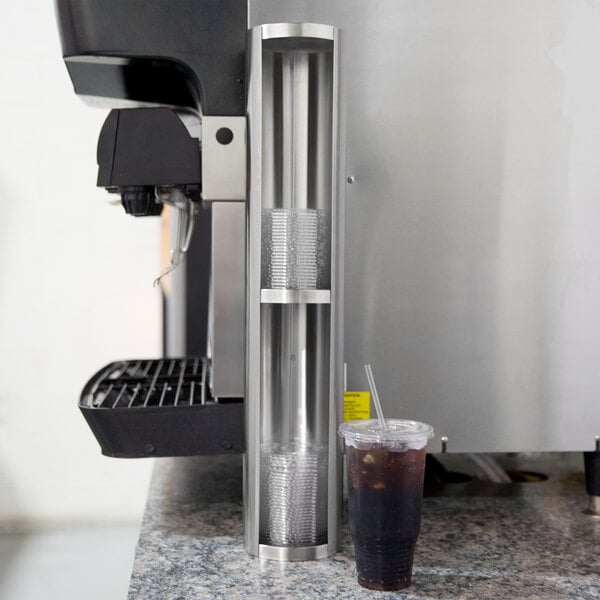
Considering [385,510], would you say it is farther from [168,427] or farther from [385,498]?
[168,427]

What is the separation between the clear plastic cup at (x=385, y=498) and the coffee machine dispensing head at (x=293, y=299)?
0.09 meters

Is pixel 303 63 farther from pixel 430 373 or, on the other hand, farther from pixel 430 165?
pixel 430 373

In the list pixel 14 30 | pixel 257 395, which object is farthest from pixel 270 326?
pixel 14 30

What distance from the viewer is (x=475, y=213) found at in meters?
1.03

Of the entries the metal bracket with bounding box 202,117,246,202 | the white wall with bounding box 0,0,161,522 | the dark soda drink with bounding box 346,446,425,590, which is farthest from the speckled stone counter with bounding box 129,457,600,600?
the white wall with bounding box 0,0,161,522

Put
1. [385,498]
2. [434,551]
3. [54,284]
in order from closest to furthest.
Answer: [385,498]
[434,551]
[54,284]

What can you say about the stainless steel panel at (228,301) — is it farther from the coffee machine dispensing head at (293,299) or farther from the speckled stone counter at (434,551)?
the speckled stone counter at (434,551)

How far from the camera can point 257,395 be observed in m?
0.91

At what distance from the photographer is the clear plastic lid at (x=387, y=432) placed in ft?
2.61

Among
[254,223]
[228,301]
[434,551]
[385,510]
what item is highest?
[254,223]

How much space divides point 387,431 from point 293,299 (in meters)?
0.17

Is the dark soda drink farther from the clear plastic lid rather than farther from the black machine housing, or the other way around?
the black machine housing

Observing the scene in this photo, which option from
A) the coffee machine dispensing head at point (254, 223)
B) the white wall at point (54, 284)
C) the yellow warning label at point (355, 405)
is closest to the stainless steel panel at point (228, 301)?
the coffee machine dispensing head at point (254, 223)

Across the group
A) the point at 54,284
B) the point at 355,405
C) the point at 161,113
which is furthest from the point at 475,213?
the point at 54,284
